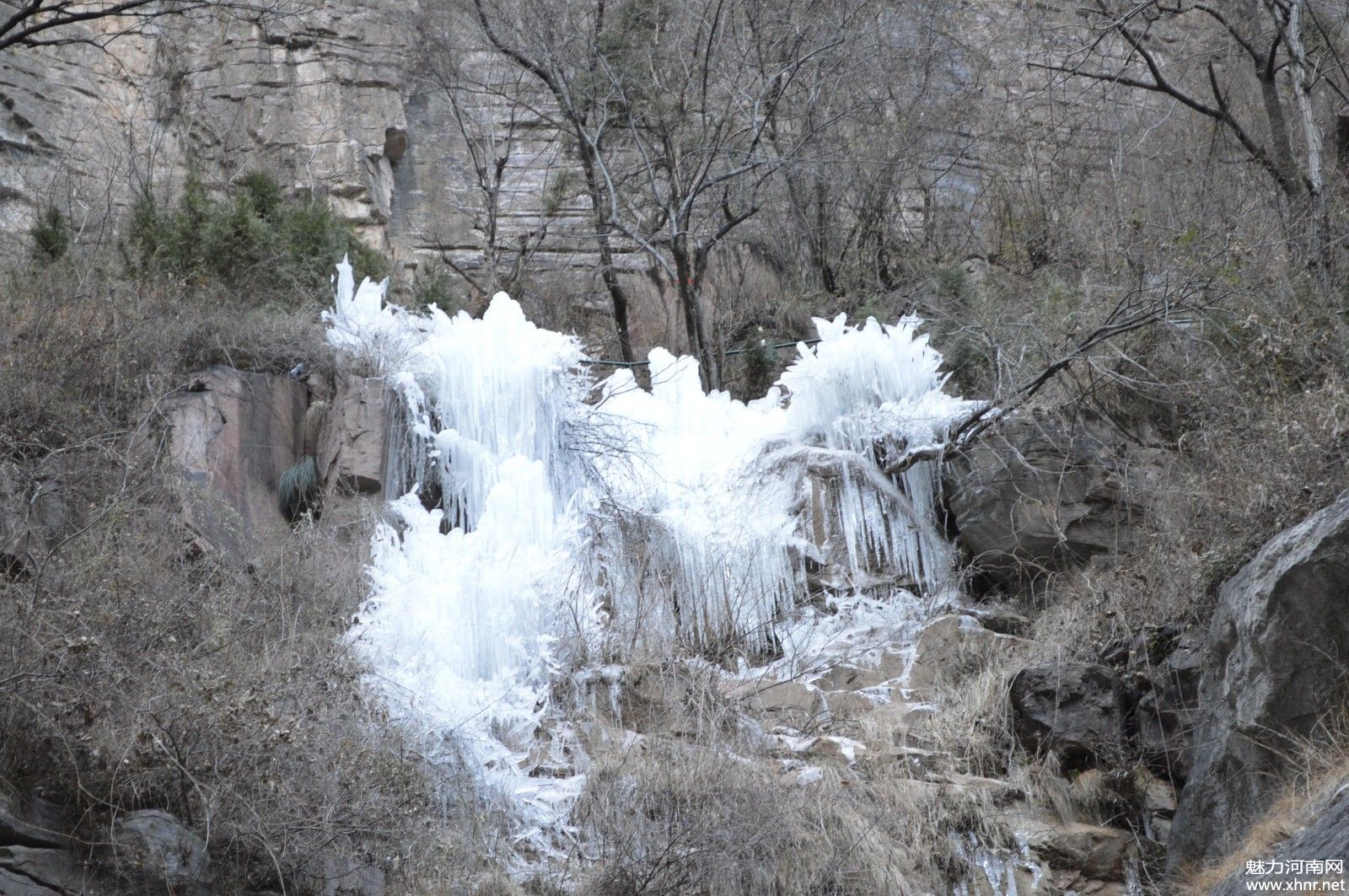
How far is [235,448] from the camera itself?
10211 millimetres

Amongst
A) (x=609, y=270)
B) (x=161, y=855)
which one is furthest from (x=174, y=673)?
(x=609, y=270)

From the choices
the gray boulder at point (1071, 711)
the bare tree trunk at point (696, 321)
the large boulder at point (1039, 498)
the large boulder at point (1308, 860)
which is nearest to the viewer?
the large boulder at point (1308, 860)

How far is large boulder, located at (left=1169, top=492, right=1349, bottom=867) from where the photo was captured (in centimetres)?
644

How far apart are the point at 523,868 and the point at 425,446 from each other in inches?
173

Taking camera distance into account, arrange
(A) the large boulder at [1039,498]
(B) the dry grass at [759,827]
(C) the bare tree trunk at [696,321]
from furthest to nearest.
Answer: (C) the bare tree trunk at [696,321] < (A) the large boulder at [1039,498] < (B) the dry grass at [759,827]

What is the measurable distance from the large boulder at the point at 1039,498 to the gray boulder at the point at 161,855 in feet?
21.2

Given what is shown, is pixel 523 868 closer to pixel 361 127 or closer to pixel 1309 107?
pixel 1309 107

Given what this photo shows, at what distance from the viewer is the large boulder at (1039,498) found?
10266 millimetres

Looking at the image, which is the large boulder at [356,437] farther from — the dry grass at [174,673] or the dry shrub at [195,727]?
the dry shrub at [195,727]

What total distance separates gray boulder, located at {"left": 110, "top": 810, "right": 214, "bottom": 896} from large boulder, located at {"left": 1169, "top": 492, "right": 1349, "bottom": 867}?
4.89m

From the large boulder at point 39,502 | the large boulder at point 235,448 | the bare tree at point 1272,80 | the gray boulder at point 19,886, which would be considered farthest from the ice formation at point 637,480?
the gray boulder at point 19,886

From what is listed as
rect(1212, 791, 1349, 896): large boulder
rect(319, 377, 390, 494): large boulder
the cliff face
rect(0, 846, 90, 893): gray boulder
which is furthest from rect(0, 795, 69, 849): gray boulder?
the cliff face

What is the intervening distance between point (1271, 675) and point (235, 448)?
7.42m

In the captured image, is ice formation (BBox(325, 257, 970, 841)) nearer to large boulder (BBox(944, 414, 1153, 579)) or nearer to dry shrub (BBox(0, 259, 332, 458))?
large boulder (BBox(944, 414, 1153, 579))
